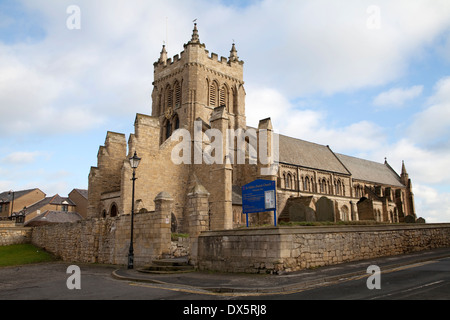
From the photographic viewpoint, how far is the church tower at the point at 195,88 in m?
38.2

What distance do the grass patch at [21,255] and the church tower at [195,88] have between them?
1677cm

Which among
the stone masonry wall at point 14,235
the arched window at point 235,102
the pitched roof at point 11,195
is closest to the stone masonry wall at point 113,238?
the stone masonry wall at point 14,235

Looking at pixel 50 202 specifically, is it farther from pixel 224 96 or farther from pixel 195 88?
pixel 224 96

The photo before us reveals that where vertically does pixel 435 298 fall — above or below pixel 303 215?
below

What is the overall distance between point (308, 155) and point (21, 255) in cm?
3532

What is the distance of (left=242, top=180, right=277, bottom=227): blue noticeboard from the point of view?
587 inches

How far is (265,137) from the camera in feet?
115

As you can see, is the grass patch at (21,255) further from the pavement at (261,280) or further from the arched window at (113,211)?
the pavement at (261,280)

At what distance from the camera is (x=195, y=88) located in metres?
38.2

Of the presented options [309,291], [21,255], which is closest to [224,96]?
[21,255]

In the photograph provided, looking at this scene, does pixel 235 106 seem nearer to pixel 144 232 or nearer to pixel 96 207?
pixel 96 207

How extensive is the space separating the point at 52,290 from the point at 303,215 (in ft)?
38.7
